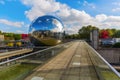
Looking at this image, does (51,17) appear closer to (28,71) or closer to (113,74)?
(28,71)

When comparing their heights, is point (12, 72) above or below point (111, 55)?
above

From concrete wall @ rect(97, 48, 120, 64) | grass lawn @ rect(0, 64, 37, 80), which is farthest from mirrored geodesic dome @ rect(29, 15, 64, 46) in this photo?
grass lawn @ rect(0, 64, 37, 80)

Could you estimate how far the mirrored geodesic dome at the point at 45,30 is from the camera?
761 inches

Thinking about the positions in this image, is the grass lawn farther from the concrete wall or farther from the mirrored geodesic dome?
the concrete wall

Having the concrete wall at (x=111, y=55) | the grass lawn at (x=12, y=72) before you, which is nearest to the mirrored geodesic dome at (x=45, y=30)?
the concrete wall at (x=111, y=55)

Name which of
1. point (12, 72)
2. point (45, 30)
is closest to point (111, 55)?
point (45, 30)

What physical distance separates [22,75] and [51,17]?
13.5 metres

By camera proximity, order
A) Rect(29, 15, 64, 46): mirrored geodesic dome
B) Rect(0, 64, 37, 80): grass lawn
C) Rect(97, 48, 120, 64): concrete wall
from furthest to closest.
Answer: Rect(97, 48, 120, 64): concrete wall
Rect(29, 15, 64, 46): mirrored geodesic dome
Rect(0, 64, 37, 80): grass lawn

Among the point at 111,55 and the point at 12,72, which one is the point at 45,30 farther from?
the point at 111,55

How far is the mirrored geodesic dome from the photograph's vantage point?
1933cm

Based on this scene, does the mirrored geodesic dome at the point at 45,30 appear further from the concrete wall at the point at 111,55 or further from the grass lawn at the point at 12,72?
the grass lawn at the point at 12,72

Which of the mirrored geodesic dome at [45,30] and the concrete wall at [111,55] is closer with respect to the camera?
the mirrored geodesic dome at [45,30]

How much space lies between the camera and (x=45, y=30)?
1920 centimetres

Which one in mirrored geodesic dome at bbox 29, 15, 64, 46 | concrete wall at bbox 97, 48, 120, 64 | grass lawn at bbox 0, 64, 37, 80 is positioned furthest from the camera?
concrete wall at bbox 97, 48, 120, 64
